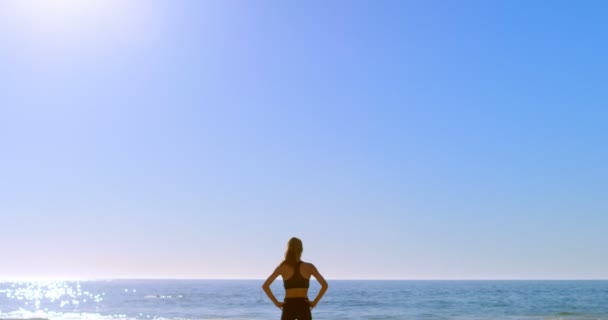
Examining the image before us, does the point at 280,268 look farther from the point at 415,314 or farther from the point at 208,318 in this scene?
the point at 415,314

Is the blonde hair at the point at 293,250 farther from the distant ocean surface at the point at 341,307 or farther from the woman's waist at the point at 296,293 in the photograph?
the distant ocean surface at the point at 341,307

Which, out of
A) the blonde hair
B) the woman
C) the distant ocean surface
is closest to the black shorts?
the woman

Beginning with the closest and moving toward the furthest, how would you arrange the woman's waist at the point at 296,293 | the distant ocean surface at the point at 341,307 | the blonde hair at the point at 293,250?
1. the blonde hair at the point at 293,250
2. the woman's waist at the point at 296,293
3. the distant ocean surface at the point at 341,307

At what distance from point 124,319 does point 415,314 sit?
18638 millimetres

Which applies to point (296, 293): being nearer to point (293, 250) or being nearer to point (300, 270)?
point (300, 270)

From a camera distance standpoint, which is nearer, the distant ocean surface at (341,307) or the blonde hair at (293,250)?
the blonde hair at (293,250)

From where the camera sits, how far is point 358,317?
43062 millimetres

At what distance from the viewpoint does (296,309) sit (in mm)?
7195

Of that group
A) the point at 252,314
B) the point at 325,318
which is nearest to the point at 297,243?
the point at 325,318

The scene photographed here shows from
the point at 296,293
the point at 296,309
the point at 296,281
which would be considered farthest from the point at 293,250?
the point at 296,309

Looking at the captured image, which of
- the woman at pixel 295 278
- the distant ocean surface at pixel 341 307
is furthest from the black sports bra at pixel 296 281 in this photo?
the distant ocean surface at pixel 341 307

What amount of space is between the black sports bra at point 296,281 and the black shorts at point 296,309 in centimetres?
17

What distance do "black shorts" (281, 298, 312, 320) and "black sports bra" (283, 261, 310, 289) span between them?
0.17 metres

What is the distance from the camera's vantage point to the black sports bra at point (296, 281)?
700 centimetres
